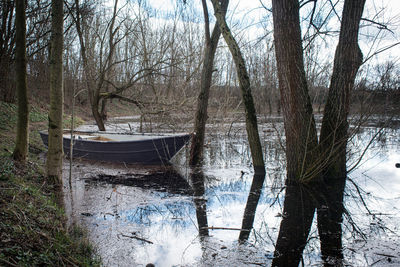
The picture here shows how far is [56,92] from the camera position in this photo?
5895 mm

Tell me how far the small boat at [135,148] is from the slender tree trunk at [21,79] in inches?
112

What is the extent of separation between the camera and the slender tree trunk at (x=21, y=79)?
21.7 feet

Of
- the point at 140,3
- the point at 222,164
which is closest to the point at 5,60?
the point at 140,3

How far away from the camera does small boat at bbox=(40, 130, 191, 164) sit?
380 inches

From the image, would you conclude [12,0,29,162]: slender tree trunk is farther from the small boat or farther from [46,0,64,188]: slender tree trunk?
the small boat

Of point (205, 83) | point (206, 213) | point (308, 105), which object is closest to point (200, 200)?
point (206, 213)

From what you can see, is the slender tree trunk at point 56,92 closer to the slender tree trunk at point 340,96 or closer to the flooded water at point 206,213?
the flooded water at point 206,213

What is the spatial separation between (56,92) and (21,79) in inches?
54.5

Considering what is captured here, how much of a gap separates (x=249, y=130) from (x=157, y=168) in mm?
2904

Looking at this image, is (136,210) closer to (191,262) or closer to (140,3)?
(191,262)

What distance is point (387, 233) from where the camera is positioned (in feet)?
14.9

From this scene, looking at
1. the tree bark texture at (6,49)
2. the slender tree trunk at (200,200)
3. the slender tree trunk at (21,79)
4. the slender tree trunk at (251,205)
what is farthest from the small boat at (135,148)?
the tree bark texture at (6,49)

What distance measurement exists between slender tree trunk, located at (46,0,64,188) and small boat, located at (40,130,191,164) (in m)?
3.43

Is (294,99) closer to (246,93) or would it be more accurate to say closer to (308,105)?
(308,105)
